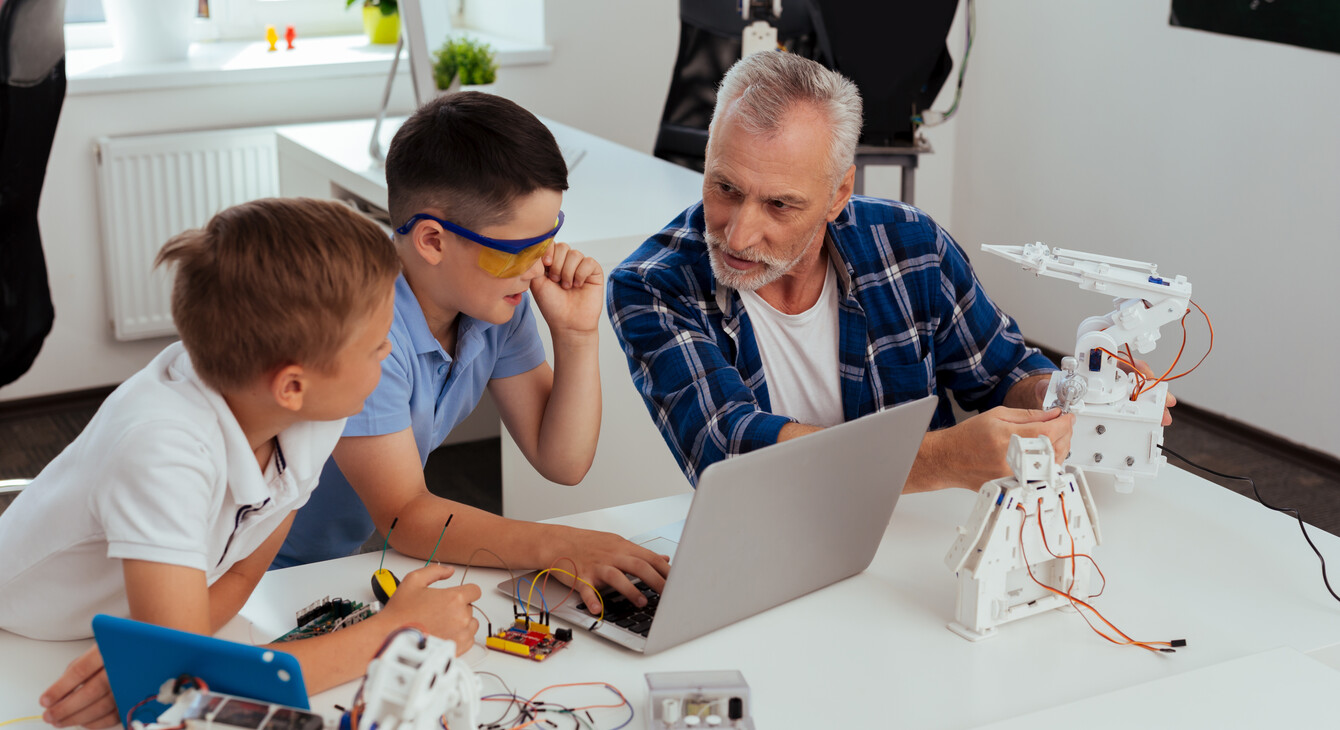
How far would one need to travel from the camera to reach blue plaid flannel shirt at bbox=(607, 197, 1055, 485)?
5.15ft

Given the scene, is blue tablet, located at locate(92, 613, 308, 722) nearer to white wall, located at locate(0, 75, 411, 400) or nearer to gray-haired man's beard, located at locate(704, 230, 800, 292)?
gray-haired man's beard, located at locate(704, 230, 800, 292)

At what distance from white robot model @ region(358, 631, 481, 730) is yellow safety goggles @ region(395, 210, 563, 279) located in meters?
0.59

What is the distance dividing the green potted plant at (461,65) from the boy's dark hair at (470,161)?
66.8 inches

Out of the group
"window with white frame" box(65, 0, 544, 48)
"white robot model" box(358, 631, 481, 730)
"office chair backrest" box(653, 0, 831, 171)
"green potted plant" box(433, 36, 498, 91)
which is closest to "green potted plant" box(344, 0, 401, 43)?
"window with white frame" box(65, 0, 544, 48)

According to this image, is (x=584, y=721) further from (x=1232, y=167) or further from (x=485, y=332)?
(x=1232, y=167)

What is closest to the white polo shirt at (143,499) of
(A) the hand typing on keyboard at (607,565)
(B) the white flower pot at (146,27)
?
(A) the hand typing on keyboard at (607,565)

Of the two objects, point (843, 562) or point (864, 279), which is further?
point (864, 279)

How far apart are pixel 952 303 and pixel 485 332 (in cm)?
68

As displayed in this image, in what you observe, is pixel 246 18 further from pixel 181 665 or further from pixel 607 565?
pixel 181 665

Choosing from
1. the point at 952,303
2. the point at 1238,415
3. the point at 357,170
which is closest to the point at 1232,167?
the point at 1238,415

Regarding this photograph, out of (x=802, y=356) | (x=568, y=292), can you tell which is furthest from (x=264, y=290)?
(x=802, y=356)

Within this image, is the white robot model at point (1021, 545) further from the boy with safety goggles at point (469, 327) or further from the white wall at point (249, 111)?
the white wall at point (249, 111)

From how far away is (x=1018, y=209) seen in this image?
428 cm

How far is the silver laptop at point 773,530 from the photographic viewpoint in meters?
1.09
